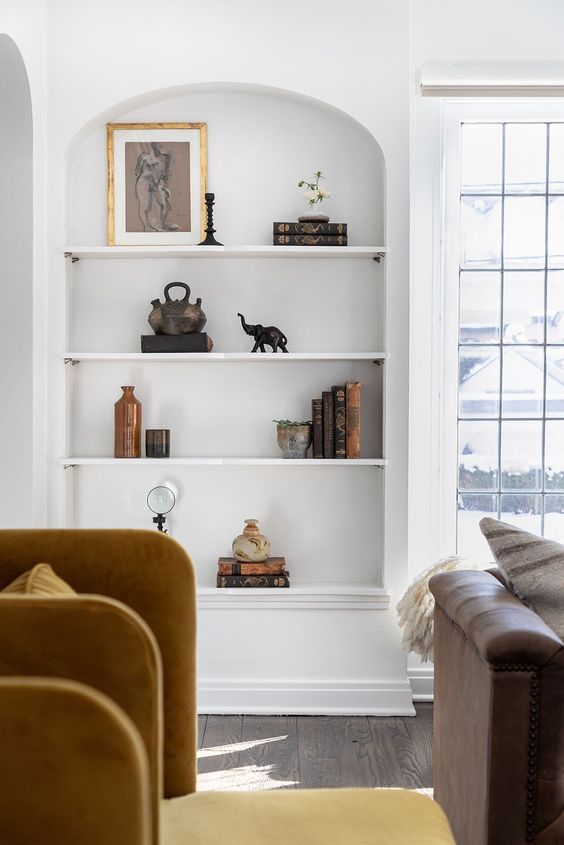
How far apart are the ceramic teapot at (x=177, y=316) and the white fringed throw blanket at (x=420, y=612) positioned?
51.3 inches

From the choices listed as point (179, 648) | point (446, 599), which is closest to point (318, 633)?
point (446, 599)

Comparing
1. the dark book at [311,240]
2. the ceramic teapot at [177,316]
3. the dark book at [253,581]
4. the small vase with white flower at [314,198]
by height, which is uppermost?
the small vase with white flower at [314,198]

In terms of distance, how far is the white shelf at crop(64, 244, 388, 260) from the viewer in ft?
11.4

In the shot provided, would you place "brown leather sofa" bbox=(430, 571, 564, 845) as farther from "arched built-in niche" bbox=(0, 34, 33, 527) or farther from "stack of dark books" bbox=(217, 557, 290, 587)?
"arched built-in niche" bbox=(0, 34, 33, 527)

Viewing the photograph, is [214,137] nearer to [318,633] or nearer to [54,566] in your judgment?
[318,633]

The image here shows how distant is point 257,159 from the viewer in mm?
3678

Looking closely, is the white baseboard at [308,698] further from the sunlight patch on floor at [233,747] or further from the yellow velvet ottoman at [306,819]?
the yellow velvet ottoman at [306,819]

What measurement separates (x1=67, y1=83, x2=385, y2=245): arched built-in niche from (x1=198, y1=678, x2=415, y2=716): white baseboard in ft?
5.91

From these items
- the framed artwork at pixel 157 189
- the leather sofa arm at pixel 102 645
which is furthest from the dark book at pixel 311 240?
the leather sofa arm at pixel 102 645

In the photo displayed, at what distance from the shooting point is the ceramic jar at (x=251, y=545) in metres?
3.55

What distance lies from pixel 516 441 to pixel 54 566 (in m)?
2.64

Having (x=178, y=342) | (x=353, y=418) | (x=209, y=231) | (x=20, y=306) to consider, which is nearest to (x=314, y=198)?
(x=209, y=231)

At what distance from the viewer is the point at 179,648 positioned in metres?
1.57

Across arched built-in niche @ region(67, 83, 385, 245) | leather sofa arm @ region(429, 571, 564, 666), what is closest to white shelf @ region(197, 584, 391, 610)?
leather sofa arm @ region(429, 571, 564, 666)
